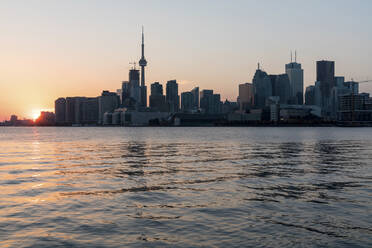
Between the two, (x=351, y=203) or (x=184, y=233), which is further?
(x=351, y=203)

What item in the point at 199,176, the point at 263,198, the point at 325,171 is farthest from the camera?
the point at 325,171

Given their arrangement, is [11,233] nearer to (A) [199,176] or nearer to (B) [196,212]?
(B) [196,212]

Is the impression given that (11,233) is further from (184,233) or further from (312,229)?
(312,229)

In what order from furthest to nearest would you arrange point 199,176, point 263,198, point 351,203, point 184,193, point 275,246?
point 199,176
point 184,193
point 263,198
point 351,203
point 275,246

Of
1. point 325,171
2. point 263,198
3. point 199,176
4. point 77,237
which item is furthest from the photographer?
point 325,171

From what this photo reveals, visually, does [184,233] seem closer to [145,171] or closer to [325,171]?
[145,171]

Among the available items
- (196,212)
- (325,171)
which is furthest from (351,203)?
(325,171)

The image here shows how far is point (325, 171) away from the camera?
40.3m

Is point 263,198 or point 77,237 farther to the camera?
point 263,198

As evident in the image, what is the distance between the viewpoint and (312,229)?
18.3 m

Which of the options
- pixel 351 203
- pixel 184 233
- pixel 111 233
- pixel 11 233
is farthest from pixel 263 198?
pixel 11 233

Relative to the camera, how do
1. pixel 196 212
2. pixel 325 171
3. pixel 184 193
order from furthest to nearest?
pixel 325 171 < pixel 184 193 < pixel 196 212

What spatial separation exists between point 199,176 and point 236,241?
1983cm

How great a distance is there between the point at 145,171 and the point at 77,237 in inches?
919
